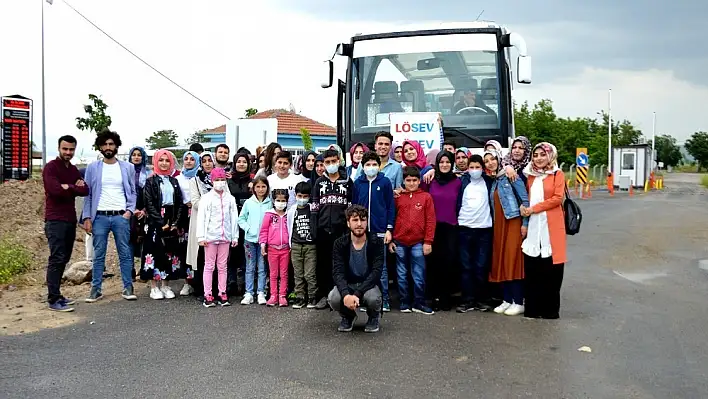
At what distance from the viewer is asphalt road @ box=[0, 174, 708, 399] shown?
527 cm

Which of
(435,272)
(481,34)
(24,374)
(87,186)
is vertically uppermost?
(481,34)

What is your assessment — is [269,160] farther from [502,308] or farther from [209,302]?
[502,308]

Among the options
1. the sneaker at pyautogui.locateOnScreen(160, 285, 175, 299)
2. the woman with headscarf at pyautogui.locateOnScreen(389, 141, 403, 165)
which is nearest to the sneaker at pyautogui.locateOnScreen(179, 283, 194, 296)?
the sneaker at pyautogui.locateOnScreen(160, 285, 175, 299)

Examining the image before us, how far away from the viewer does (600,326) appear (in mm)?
7301

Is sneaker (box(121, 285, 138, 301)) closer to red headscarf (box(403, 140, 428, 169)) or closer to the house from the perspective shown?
red headscarf (box(403, 140, 428, 169))

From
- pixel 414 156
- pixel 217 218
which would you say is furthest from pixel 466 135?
pixel 217 218

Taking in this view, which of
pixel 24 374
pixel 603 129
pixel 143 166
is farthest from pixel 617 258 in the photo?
pixel 603 129

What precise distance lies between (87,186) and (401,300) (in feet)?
12.9

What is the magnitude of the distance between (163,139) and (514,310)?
40.5 metres

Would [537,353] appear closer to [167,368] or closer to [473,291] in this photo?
[473,291]

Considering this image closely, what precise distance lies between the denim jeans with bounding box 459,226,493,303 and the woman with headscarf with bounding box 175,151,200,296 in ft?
11.0

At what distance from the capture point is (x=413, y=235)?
25.5 ft

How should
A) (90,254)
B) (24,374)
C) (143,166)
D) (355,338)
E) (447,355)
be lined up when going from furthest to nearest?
(90,254) < (143,166) < (355,338) < (447,355) < (24,374)

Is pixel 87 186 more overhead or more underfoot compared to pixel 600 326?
more overhead
